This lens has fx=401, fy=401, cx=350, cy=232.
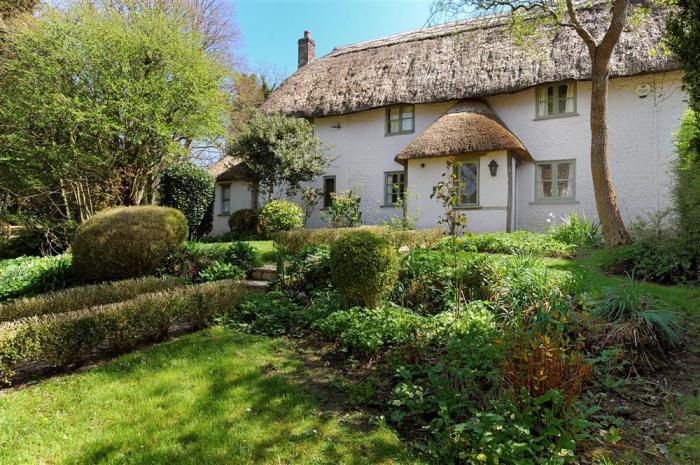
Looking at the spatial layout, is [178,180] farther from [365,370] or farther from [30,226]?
[365,370]

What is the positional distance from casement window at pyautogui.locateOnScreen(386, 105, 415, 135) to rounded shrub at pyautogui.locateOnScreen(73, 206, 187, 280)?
411 inches

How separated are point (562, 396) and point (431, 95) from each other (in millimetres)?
13762

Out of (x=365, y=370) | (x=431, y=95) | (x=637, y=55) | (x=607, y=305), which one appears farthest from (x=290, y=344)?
Answer: (x=637, y=55)

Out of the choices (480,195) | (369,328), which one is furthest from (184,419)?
(480,195)

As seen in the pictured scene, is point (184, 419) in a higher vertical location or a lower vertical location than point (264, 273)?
lower

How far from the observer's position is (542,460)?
249 centimetres

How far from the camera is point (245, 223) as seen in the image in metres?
15.9

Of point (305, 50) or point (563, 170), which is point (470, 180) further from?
point (305, 50)

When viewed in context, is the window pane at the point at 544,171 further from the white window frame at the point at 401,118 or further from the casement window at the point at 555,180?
the white window frame at the point at 401,118

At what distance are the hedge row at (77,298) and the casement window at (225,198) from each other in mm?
13385

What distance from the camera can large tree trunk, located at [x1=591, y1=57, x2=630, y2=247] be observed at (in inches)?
343

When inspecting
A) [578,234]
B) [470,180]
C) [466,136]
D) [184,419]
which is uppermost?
[466,136]

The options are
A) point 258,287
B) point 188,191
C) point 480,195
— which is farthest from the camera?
point 188,191

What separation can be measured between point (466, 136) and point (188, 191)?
36.4 feet
